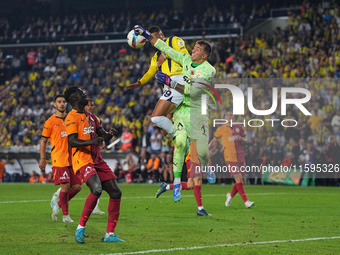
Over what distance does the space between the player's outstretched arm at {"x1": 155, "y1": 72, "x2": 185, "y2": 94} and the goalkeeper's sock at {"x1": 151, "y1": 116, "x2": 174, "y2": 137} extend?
699mm

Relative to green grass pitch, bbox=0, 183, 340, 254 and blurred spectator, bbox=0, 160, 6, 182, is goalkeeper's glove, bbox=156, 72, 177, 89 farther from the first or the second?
blurred spectator, bbox=0, 160, 6, 182

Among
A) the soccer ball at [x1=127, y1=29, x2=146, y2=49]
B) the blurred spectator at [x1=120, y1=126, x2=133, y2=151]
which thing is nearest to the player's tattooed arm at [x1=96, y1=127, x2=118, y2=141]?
the soccer ball at [x1=127, y1=29, x2=146, y2=49]

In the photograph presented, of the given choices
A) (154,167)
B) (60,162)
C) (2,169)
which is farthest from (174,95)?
(2,169)

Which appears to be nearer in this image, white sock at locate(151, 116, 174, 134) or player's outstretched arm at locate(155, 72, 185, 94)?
player's outstretched arm at locate(155, 72, 185, 94)

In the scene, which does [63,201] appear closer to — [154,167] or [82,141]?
[82,141]

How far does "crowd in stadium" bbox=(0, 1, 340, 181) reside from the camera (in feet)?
80.0

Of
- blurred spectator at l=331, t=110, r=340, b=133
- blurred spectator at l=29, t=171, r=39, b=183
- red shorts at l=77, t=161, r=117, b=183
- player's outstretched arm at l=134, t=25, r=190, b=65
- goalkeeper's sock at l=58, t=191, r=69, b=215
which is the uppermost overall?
player's outstretched arm at l=134, t=25, r=190, b=65

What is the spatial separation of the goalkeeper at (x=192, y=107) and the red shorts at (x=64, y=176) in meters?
1.83

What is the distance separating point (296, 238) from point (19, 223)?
4.75 m

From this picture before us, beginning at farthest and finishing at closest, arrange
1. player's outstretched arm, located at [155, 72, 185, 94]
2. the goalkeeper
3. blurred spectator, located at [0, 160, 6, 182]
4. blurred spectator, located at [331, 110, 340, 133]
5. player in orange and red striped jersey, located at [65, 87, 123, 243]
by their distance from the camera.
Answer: blurred spectator, located at [0, 160, 6, 182], blurred spectator, located at [331, 110, 340, 133], the goalkeeper, player's outstretched arm, located at [155, 72, 185, 94], player in orange and red striped jersey, located at [65, 87, 123, 243]

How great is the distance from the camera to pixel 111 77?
35375 mm

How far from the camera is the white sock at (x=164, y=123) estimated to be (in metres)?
12.1

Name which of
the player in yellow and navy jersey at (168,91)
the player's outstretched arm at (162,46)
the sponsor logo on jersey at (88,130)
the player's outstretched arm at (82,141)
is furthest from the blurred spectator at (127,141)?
the player's outstretched arm at (82,141)

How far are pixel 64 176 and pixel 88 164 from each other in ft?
10.0
